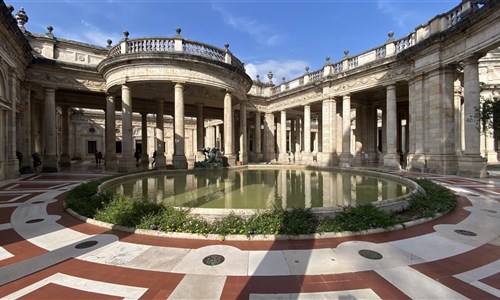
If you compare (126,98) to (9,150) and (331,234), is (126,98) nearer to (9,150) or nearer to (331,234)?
(9,150)

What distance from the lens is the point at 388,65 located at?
2166 centimetres

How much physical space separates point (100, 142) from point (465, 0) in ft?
185

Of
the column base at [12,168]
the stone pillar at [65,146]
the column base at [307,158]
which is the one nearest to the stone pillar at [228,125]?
the column base at [307,158]

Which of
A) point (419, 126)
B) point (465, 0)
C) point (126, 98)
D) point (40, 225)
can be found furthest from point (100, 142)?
point (465, 0)

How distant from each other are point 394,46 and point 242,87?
1428 centimetres

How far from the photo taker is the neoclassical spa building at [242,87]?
16062 mm

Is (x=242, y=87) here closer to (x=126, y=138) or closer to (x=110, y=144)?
(x=126, y=138)

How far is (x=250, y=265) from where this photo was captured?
4203 millimetres

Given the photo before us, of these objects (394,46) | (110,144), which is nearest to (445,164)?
(394,46)

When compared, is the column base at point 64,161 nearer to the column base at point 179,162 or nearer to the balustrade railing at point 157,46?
the balustrade railing at point 157,46

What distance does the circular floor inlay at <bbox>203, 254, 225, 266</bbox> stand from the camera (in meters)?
4.29

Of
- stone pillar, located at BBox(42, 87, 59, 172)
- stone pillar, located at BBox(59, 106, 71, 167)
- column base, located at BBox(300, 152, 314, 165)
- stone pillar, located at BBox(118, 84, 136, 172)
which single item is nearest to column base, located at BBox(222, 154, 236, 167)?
stone pillar, located at BBox(118, 84, 136, 172)

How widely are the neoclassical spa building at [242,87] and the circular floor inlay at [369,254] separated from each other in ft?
53.6

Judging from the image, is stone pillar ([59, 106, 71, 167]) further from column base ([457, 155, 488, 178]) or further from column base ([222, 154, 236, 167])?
column base ([457, 155, 488, 178])
